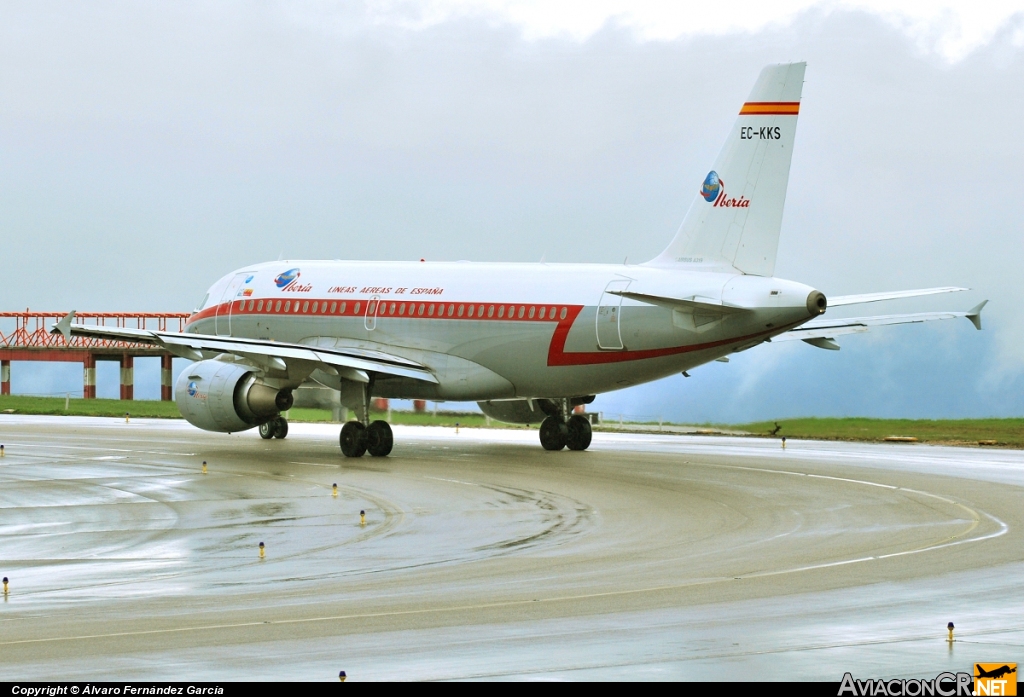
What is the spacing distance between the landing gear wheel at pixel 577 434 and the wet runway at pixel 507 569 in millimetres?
4262

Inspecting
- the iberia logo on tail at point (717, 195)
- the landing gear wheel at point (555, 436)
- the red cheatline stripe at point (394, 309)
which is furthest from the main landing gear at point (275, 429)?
the iberia logo on tail at point (717, 195)

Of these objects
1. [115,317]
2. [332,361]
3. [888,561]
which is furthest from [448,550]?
[115,317]

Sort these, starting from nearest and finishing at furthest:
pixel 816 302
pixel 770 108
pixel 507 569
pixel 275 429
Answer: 1. pixel 507 569
2. pixel 816 302
3. pixel 770 108
4. pixel 275 429

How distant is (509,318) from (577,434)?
4434mm

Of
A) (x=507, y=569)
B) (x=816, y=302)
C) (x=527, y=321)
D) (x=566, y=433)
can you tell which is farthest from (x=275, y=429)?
(x=507, y=569)

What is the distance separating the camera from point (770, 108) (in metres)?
30.4

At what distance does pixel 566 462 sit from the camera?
3177 cm

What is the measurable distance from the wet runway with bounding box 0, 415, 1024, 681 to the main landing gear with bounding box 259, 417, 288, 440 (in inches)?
354

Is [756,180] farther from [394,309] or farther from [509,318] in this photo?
[394,309]

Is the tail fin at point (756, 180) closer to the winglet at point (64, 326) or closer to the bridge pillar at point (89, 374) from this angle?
the winglet at point (64, 326)

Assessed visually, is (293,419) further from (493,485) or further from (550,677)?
(550,677)

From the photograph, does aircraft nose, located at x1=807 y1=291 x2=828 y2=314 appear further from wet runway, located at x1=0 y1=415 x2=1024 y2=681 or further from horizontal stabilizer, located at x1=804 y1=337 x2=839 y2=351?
horizontal stabilizer, located at x1=804 y1=337 x2=839 y2=351

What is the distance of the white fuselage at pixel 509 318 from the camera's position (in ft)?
98.6

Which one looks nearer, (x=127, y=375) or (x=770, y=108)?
(x=770, y=108)
